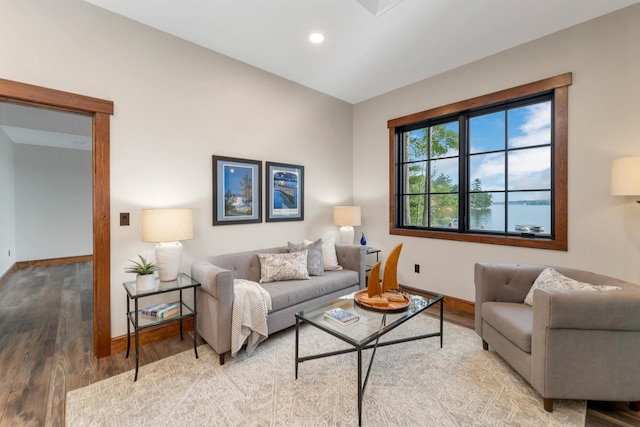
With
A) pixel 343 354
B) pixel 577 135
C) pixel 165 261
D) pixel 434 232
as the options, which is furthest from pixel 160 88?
pixel 577 135

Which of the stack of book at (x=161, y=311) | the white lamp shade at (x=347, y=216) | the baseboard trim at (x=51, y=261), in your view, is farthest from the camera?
the baseboard trim at (x=51, y=261)

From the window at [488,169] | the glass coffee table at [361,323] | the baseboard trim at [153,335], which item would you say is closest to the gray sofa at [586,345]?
the glass coffee table at [361,323]

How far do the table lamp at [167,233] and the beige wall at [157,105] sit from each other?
0.29m

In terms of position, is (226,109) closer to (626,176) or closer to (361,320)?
(361,320)

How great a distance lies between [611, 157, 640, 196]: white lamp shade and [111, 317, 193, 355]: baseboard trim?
3926 mm

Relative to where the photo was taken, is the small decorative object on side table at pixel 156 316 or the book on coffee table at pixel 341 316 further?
the small decorative object on side table at pixel 156 316

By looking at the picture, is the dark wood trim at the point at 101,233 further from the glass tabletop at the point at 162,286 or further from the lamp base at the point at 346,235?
the lamp base at the point at 346,235

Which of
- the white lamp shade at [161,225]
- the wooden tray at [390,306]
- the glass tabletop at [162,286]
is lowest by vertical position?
the wooden tray at [390,306]

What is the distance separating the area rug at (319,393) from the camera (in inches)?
65.6

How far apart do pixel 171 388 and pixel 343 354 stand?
1313 millimetres

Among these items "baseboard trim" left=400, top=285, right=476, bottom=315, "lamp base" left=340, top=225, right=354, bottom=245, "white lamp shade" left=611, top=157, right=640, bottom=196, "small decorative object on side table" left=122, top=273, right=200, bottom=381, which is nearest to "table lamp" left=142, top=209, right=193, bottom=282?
"small decorative object on side table" left=122, top=273, right=200, bottom=381

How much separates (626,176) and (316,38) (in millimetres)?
2862

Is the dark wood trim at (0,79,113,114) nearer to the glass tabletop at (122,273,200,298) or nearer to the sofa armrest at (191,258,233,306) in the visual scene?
the glass tabletop at (122,273,200,298)

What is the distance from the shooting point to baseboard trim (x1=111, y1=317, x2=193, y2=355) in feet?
8.02
